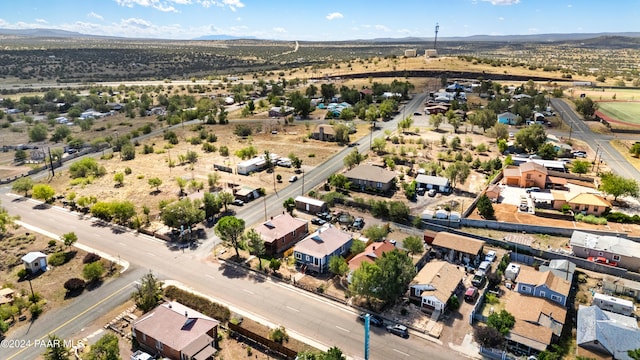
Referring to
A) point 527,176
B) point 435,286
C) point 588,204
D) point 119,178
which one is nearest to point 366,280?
point 435,286

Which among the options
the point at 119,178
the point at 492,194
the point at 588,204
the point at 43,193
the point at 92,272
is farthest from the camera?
the point at 119,178

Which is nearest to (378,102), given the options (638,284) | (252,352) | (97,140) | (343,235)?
(97,140)

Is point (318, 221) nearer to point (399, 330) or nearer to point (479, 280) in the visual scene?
point (479, 280)

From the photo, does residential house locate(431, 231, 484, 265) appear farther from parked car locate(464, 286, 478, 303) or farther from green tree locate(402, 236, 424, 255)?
parked car locate(464, 286, 478, 303)

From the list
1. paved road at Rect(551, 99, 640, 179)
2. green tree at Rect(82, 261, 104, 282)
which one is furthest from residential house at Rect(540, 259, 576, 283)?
green tree at Rect(82, 261, 104, 282)

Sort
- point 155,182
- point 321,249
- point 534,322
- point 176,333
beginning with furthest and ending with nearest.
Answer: point 155,182, point 321,249, point 534,322, point 176,333

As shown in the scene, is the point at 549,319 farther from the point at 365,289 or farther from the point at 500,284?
the point at 365,289

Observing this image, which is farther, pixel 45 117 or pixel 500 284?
pixel 45 117
